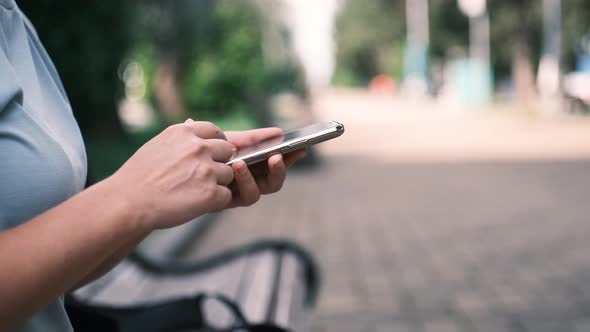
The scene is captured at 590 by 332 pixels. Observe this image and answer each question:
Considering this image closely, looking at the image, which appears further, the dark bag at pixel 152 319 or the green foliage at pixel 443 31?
the green foliage at pixel 443 31

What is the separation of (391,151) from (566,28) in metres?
29.9

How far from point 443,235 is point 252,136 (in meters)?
4.72

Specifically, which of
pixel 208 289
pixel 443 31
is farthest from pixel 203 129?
pixel 443 31

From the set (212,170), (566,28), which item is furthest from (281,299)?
(566,28)

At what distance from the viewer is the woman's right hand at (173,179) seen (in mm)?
1067

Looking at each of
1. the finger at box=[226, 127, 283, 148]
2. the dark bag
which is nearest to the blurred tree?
the dark bag

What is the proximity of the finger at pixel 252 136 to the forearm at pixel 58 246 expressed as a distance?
1.63ft

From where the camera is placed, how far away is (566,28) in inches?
1544

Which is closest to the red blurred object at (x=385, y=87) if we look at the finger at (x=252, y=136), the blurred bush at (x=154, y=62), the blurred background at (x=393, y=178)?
the blurred bush at (x=154, y=62)

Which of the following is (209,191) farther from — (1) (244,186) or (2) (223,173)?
(1) (244,186)

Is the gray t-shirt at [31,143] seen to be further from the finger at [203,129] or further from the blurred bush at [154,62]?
the blurred bush at [154,62]

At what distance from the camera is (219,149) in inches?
45.8

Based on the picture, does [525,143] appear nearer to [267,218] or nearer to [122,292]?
[267,218]

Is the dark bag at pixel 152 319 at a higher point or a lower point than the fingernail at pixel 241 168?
lower
